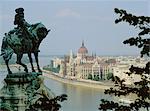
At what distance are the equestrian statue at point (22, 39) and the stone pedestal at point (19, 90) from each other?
9 cm

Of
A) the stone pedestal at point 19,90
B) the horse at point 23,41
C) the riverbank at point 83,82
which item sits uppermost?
the horse at point 23,41

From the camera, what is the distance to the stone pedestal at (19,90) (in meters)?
2.23

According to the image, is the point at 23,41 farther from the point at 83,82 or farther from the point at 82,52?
the point at 82,52

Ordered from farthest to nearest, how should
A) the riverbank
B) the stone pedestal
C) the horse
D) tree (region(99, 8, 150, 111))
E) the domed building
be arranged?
the domed building, the riverbank, the horse, the stone pedestal, tree (region(99, 8, 150, 111))

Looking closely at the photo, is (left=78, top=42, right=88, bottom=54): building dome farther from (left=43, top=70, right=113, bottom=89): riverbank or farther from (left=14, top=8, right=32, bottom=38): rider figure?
(left=14, top=8, right=32, bottom=38): rider figure

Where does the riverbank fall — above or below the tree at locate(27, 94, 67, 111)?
below

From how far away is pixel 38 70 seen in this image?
7.91ft

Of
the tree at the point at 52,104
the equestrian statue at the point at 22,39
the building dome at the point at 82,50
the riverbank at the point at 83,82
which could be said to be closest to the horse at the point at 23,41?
the equestrian statue at the point at 22,39

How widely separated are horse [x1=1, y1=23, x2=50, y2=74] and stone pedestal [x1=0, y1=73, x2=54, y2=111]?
8 cm

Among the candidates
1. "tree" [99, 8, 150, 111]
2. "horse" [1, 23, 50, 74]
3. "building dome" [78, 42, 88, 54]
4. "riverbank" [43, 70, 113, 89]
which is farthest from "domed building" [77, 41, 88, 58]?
"tree" [99, 8, 150, 111]

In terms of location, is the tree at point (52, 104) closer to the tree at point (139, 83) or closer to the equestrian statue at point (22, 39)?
the tree at point (139, 83)

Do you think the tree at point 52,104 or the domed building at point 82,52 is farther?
the domed building at point 82,52

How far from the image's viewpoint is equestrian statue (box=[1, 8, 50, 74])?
7.63ft

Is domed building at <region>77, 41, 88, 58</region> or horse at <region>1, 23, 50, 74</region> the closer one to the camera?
horse at <region>1, 23, 50, 74</region>
